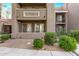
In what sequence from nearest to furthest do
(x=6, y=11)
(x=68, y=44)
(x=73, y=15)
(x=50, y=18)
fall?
(x=68, y=44), (x=50, y=18), (x=6, y=11), (x=73, y=15)

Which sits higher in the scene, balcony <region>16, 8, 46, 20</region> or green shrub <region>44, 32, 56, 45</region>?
balcony <region>16, 8, 46, 20</region>

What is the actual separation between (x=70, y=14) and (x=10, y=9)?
52.3ft

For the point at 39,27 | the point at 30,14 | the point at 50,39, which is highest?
the point at 30,14

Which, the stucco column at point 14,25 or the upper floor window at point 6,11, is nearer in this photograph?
the stucco column at point 14,25

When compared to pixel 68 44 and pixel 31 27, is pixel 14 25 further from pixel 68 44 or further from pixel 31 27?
pixel 68 44

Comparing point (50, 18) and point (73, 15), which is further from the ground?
point (73, 15)

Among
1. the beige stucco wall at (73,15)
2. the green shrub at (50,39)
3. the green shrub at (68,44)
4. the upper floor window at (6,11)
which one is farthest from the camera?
the beige stucco wall at (73,15)

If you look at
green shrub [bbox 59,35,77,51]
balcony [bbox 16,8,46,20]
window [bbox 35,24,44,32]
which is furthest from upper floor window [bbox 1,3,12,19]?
green shrub [bbox 59,35,77,51]

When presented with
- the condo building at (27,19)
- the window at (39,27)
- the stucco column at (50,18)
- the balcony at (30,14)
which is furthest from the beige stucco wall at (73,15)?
the balcony at (30,14)

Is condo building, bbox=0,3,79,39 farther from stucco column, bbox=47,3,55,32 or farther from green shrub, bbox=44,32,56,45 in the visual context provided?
green shrub, bbox=44,32,56,45

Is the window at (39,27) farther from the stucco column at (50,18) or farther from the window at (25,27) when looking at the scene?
the stucco column at (50,18)

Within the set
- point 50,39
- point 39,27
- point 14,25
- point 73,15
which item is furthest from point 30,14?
point 73,15

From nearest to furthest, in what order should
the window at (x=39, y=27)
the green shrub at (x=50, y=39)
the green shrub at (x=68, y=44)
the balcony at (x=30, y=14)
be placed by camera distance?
1. the green shrub at (x=68, y=44)
2. the green shrub at (x=50, y=39)
3. the balcony at (x=30, y=14)
4. the window at (x=39, y=27)

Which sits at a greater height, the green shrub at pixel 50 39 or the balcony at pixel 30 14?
the balcony at pixel 30 14
